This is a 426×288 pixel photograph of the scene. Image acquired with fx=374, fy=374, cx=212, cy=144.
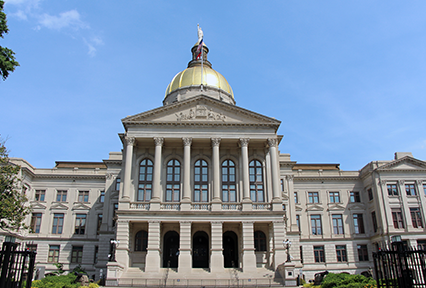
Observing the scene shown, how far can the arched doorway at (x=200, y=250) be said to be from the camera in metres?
40.8

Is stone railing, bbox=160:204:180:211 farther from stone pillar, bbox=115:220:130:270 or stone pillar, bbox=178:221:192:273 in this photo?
stone pillar, bbox=115:220:130:270

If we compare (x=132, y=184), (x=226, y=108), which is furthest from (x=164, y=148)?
(x=226, y=108)

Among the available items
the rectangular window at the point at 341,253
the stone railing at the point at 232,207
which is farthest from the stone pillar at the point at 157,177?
the rectangular window at the point at 341,253

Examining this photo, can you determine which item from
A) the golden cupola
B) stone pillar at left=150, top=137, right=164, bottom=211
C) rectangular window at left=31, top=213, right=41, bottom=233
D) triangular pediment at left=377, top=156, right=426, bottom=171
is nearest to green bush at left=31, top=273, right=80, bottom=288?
stone pillar at left=150, top=137, right=164, bottom=211

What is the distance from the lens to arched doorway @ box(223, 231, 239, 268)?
4125 centimetres

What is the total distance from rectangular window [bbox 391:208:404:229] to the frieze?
26.1m

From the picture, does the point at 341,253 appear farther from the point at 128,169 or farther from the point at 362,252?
the point at 128,169

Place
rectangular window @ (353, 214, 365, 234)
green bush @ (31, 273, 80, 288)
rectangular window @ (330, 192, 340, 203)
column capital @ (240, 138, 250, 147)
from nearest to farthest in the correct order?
green bush @ (31, 273, 80, 288) < column capital @ (240, 138, 250, 147) < rectangular window @ (353, 214, 365, 234) < rectangular window @ (330, 192, 340, 203)

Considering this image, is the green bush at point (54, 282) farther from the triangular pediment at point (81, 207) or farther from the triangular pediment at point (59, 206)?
the triangular pediment at point (59, 206)

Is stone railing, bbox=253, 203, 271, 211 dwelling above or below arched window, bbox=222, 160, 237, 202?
below

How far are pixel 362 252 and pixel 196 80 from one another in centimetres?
3512

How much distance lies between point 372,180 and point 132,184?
3208cm

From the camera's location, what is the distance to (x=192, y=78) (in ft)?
197

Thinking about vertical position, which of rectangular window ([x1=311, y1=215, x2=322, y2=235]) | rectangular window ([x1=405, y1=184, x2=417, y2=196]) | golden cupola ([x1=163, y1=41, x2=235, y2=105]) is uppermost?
golden cupola ([x1=163, y1=41, x2=235, y2=105])
